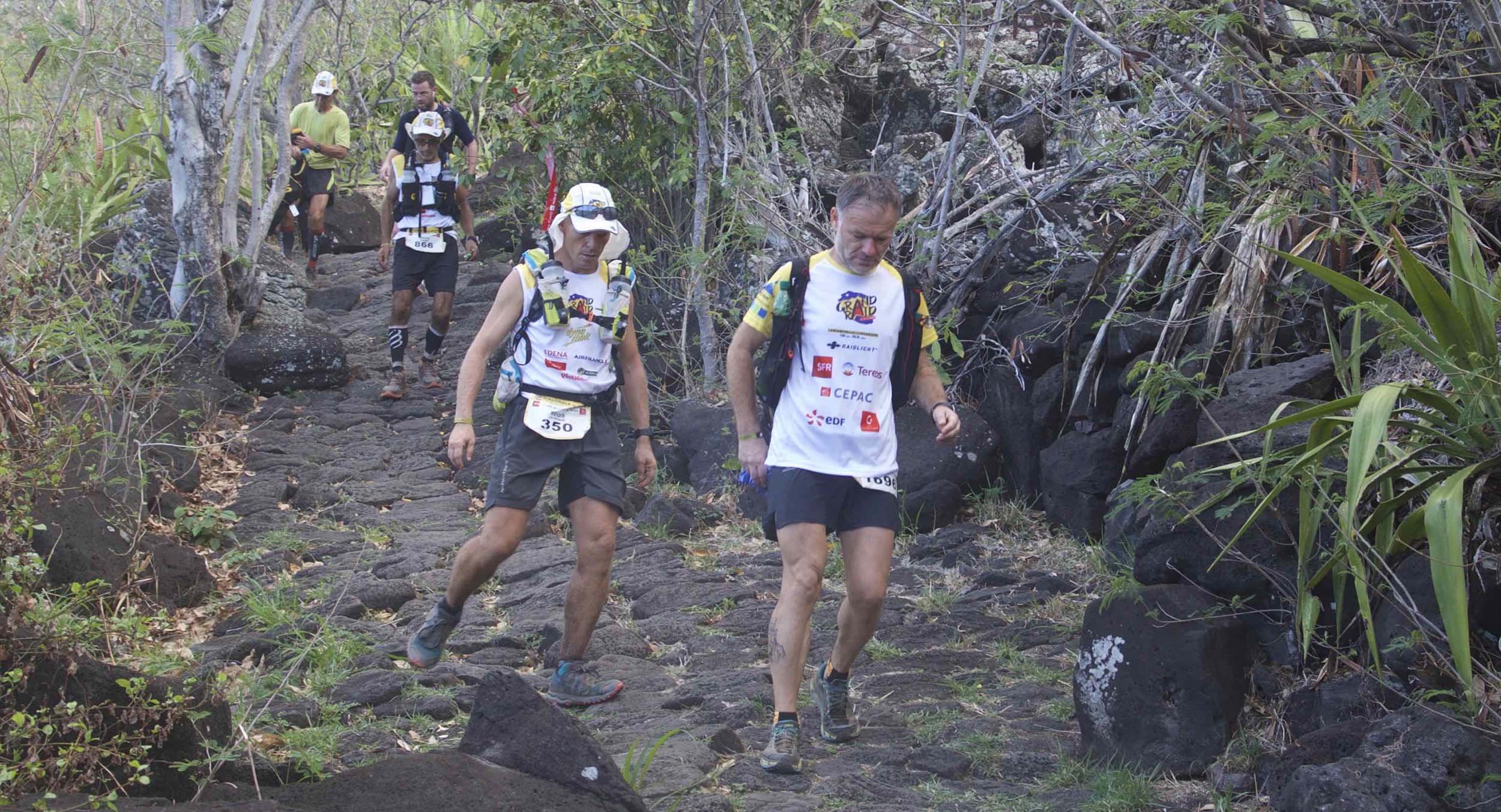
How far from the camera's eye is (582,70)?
9070 mm

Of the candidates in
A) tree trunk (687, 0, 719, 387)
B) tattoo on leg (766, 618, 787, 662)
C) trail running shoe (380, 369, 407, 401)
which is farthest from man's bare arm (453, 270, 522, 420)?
trail running shoe (380, 369, 407, 401)

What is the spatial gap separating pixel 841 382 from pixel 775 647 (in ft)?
2.98

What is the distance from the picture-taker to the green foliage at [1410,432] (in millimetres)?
3803

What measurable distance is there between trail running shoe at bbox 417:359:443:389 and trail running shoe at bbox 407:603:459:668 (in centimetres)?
556

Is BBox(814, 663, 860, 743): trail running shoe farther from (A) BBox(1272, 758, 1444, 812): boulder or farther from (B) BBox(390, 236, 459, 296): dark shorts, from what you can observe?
(B) BBox(390, 236, 459, 296): dark shorts

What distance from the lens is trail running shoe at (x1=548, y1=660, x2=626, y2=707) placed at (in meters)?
5.12

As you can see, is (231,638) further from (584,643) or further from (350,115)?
(350,115)

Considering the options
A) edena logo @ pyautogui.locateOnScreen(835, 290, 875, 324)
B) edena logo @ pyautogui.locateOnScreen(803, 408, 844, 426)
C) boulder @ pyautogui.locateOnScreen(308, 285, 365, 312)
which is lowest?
boulder @ pyautogui.locateOnScreen(308, 285, 365, 312)

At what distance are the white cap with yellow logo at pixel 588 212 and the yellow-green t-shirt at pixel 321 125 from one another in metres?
8.92

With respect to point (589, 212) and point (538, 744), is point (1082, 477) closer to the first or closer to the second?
point (589, 212)

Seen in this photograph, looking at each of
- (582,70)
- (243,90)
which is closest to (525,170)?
(582,70)

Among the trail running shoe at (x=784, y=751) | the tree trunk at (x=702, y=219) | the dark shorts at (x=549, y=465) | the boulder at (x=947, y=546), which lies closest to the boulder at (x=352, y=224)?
the tree trunk at (x=702, y=219)

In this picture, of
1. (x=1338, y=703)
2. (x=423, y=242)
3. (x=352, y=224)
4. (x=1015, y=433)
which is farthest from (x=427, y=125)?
(x=352, y=224)

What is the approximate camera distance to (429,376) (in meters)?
10.5
